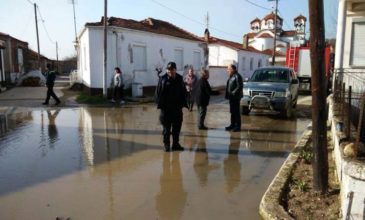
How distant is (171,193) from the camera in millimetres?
5121

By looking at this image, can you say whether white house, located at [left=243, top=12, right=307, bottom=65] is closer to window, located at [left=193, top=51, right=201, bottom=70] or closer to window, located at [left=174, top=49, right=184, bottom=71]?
window, located at [left=193, top=51, right=201, bottom=70]

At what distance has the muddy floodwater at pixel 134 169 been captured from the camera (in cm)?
461

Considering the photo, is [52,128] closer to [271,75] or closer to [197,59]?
[271,75]

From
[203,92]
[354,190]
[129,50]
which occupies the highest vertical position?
[129,50]

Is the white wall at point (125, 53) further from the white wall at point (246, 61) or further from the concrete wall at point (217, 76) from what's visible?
the white wall at point (246, 61)

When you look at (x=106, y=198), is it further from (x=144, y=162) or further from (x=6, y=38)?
(x=6, y=38)

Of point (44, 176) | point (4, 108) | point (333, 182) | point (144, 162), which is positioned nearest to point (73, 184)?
point (44, 176)

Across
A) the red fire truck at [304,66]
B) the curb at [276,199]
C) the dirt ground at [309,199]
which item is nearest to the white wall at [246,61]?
the red fire truck at [304,66]

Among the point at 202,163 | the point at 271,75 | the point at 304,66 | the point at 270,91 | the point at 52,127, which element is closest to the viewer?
the point at 202,163

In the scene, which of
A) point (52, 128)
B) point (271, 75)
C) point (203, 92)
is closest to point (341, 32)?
point (271, 75)

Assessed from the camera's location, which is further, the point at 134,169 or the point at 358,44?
the point at 358,44

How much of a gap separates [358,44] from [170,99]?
6944mm

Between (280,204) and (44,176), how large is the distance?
3.79 meters

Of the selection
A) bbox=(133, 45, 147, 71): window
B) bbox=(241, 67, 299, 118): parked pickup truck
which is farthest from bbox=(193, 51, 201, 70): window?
bbox=(241, 67, 299, 118): parked pickup truck
